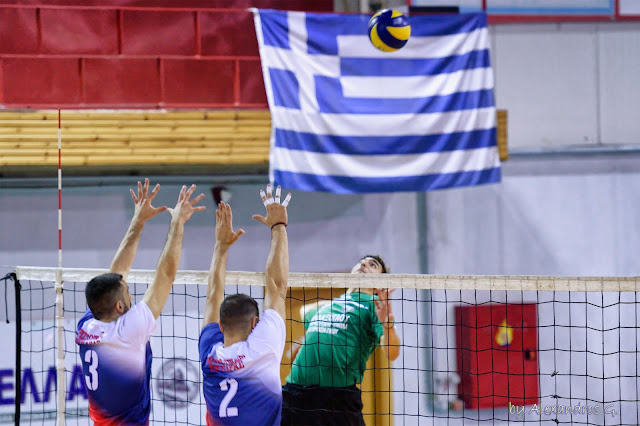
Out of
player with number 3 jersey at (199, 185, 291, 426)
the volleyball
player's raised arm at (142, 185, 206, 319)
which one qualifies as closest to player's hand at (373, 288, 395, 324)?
player's raised arm at (142, 185, 206, 319)

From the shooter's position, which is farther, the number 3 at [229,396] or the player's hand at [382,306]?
the player's hand at [382,306]

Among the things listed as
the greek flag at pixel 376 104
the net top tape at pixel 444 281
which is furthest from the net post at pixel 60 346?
the greek flag at pixel 376 104

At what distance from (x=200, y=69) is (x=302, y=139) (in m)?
1.63

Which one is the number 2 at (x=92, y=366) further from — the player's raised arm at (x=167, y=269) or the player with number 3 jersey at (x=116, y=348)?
the player's raised arm at (x=167, y=269)

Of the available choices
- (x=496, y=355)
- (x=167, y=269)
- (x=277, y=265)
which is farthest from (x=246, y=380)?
(x=496, y=355)

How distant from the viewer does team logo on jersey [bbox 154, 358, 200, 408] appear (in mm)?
8922

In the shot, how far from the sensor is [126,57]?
920 cm

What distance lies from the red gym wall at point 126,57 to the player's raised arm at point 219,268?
451 centimetres

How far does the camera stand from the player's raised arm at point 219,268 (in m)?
4.51

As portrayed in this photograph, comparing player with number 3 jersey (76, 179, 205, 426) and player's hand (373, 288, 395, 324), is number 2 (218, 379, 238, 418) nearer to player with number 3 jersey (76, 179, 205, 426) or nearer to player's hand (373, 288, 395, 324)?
player with number 3 jersey (76, 179, 205, 426)

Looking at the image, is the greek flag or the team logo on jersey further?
the team logo on jersey

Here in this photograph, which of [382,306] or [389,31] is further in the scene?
[389,31]

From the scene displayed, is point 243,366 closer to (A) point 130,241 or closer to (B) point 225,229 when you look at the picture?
(B) point 225,229

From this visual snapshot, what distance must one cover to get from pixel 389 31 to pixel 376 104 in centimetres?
106
